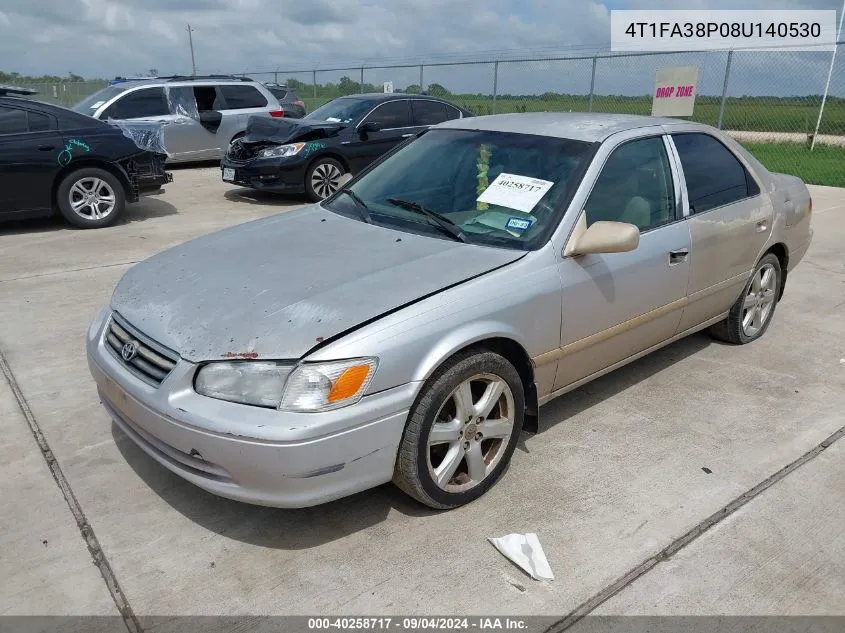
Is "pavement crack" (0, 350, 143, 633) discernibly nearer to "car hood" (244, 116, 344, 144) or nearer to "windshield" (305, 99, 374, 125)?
"car hood" (244, 116, 344, 144)

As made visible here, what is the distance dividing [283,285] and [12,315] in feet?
11.0

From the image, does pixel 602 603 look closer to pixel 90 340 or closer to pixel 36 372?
pixel 90 340

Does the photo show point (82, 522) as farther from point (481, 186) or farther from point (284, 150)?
point (284, 150)

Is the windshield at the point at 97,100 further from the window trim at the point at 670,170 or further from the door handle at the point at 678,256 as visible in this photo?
the door handle at the point at 678,256

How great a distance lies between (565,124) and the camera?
3836 millimetres

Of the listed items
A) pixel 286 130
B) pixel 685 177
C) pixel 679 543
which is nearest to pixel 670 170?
pixel 685 177

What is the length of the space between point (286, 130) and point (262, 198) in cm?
114

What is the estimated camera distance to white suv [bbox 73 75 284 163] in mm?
11812

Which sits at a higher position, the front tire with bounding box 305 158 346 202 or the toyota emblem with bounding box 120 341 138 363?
the toyota emblem with bounding box 120 341 138 363

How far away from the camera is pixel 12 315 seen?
520 cm

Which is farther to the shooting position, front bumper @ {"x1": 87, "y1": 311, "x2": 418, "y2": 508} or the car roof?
the car roof

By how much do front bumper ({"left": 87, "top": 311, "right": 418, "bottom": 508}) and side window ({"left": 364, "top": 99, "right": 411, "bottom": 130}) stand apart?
8023mm

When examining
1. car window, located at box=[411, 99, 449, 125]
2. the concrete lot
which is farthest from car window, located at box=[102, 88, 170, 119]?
the concrete lot

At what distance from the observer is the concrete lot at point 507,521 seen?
2520 mm
